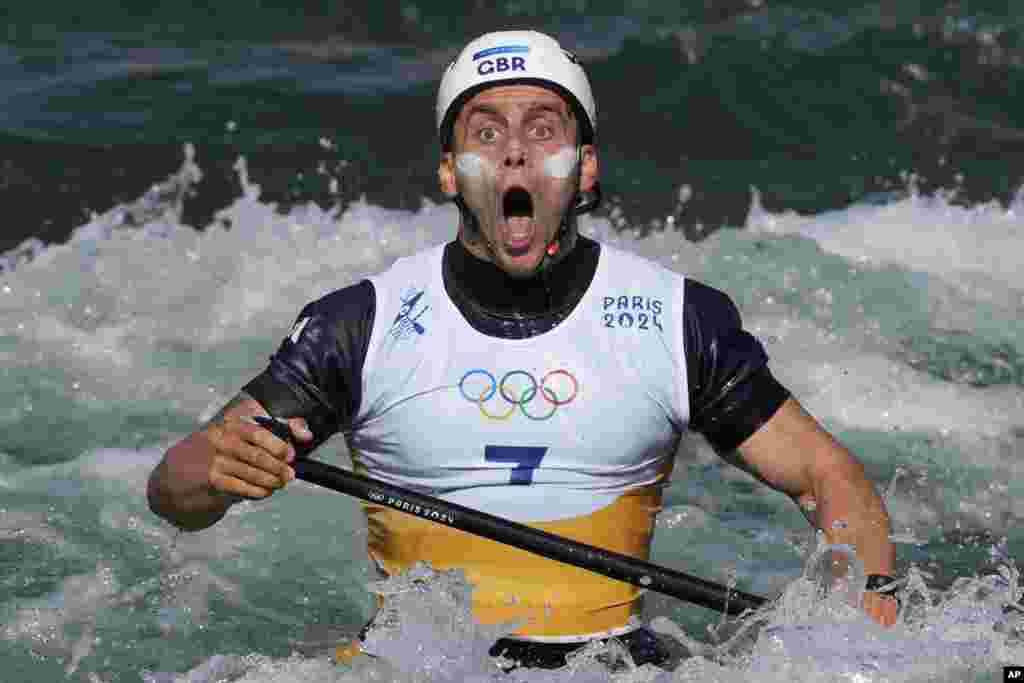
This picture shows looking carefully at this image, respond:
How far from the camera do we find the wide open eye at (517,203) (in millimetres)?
4848

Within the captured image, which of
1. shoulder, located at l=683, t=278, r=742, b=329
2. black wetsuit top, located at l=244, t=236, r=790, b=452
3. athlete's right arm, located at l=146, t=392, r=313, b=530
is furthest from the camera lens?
shoulder, located at l=683, t=278, r=742, b=329

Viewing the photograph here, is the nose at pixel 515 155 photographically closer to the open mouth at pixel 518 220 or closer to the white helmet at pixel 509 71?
the open mouth at pixel 518 220

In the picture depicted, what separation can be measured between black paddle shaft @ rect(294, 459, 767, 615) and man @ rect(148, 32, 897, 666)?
23 centimetres

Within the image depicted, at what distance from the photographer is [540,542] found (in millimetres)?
4602

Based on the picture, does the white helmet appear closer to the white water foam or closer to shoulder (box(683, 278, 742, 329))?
shoulder (box(683, 278, 742, 329))

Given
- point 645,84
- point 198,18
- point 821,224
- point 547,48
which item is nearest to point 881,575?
point 547,48

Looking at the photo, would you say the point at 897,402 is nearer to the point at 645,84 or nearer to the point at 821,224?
the point at 821,224

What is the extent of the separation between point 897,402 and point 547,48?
417 centimetres

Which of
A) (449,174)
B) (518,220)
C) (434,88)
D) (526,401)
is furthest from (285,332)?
(526,401)

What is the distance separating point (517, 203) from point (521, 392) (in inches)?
20.3

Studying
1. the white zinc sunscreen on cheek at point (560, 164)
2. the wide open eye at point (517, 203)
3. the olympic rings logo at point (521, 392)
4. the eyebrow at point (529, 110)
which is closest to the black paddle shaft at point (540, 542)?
the olympic rings logo at point (521, 392)

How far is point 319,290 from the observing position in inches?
371

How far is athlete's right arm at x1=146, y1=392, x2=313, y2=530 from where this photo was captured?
4.36m

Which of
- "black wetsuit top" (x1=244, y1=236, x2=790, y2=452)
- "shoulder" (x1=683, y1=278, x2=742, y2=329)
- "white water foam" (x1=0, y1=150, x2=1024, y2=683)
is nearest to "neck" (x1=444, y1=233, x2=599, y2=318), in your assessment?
"black wetsuit top" (x1=244, y1=236, x2=790, y2=452)
